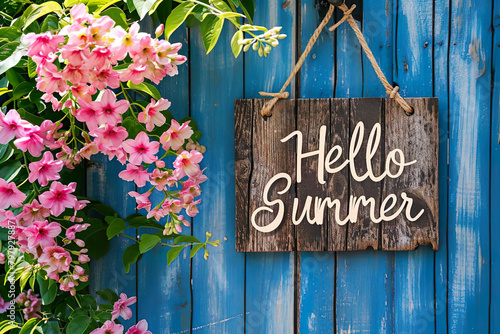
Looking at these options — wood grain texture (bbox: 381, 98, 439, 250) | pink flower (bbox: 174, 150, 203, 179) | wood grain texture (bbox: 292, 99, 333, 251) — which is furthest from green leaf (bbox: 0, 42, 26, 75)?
wood grain texture (bbox: 381, 98, 439, 250)

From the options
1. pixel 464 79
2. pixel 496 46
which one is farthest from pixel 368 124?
pixel 496 46

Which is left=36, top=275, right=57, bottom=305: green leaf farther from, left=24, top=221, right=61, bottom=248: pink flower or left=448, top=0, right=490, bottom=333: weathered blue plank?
left=448, top=0, right=490, bottom=333: weathered blue plank

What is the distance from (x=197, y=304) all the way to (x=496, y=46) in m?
1.19

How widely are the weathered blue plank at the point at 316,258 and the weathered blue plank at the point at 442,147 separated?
0.32m

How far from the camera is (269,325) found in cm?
123

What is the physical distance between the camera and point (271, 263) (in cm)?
122

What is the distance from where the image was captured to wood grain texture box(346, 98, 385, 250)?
3.83 ft

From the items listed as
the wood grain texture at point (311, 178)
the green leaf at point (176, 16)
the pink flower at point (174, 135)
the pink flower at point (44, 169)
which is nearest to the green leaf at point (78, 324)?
the pink flower at point (44, 169)

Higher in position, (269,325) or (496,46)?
(496,46)

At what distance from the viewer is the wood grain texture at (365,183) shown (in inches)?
45.9

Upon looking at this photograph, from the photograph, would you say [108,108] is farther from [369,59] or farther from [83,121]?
[369,59]

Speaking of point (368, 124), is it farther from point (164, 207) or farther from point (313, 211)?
point (164, 207)

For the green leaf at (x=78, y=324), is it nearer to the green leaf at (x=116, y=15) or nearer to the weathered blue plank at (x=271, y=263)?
the weathered blue plank at (x=271, y=263)

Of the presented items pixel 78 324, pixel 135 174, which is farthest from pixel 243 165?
pixel 78 324
